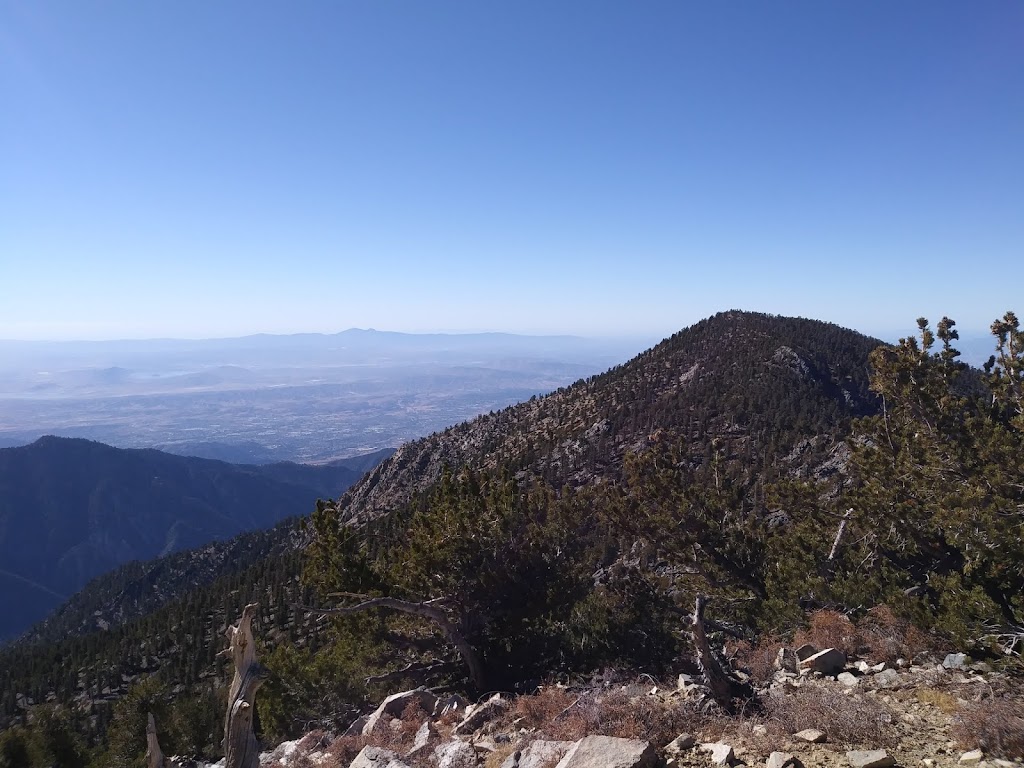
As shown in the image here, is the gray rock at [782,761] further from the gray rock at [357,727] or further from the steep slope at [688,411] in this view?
the steep slope at [688,411]

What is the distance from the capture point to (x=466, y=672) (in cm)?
1412

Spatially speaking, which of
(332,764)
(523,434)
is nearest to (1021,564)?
(332,764)

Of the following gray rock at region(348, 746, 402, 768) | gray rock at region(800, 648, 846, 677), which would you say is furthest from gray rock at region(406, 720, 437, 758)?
Result: gray rock at region(800, 648, 846, 677)

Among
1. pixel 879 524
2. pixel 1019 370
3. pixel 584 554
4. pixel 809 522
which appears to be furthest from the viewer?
pixel 584 554

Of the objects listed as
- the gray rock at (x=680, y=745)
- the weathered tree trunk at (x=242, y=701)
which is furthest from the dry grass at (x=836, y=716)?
the weathered tree trunk at (x=242, y=701)

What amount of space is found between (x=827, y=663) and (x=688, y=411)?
40.6 metres

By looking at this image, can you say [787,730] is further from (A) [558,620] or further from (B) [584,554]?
(B) [584,554]

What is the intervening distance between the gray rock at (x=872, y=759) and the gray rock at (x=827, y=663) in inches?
124

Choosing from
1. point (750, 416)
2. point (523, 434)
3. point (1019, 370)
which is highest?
point (1019, 370)

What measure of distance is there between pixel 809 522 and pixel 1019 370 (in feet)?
16.6

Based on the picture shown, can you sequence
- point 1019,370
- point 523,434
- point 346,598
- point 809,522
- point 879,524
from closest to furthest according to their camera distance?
point 1019,370, point 879,524, point 809,522, point 346,598, point 523,434

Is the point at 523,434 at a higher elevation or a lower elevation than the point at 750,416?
lower

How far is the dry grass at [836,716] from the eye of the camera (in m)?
5.67

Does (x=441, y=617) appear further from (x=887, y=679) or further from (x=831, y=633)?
(x=887, y=679)
